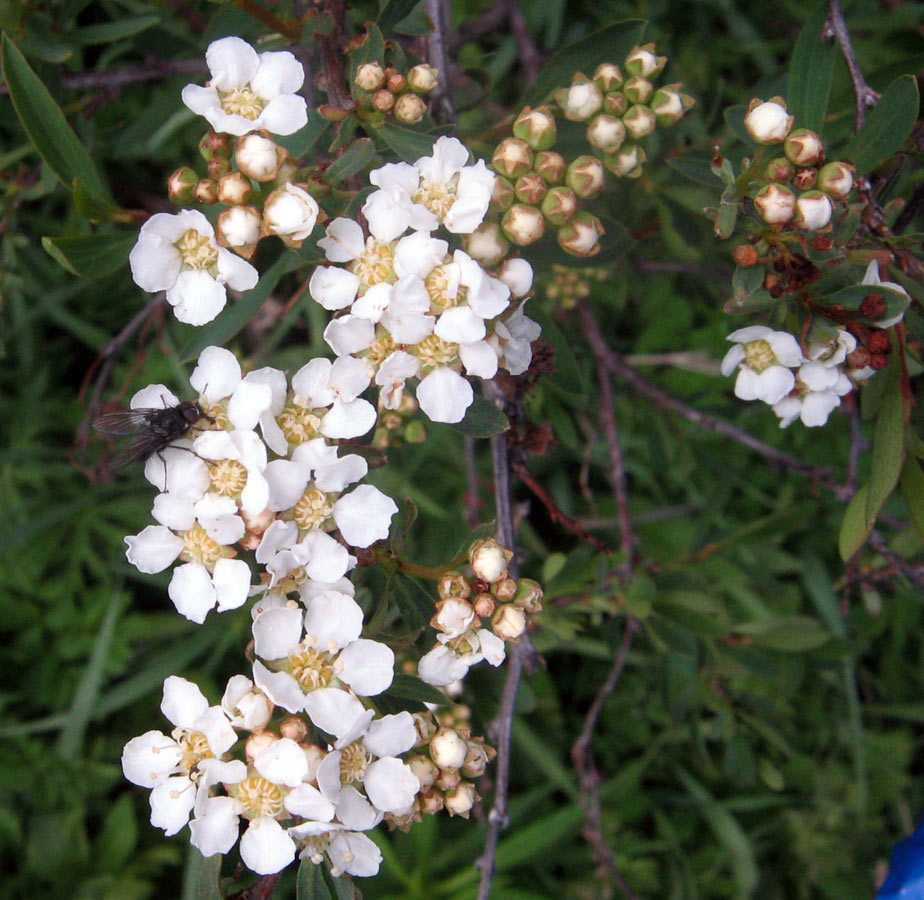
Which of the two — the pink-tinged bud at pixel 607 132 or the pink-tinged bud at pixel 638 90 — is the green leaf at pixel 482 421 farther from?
the pink-tinged bud at pixel 638 90

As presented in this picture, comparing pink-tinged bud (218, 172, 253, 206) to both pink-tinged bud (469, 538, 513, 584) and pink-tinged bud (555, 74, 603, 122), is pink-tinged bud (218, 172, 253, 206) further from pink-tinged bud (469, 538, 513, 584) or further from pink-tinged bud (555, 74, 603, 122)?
pink-tinged bud (469, 538, 513, 584)

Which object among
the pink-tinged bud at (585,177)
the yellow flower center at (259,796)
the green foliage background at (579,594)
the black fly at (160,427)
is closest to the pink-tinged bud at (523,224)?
the pink-tinged bud at (585,177)

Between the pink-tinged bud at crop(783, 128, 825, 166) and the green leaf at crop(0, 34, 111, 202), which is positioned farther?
the green leaf at crop(0, 34, 111, 202)

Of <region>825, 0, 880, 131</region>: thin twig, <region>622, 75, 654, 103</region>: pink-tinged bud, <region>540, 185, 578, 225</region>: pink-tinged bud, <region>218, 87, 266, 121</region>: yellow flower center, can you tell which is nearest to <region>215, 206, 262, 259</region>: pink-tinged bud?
<region>218, 87, 266, 121</region>: yellow flower center

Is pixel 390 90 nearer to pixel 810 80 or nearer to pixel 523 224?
pixel 523 224

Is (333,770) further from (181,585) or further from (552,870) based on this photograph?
(552,870)

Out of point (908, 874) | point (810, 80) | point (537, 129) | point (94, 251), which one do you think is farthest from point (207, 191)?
point (908, 874)
